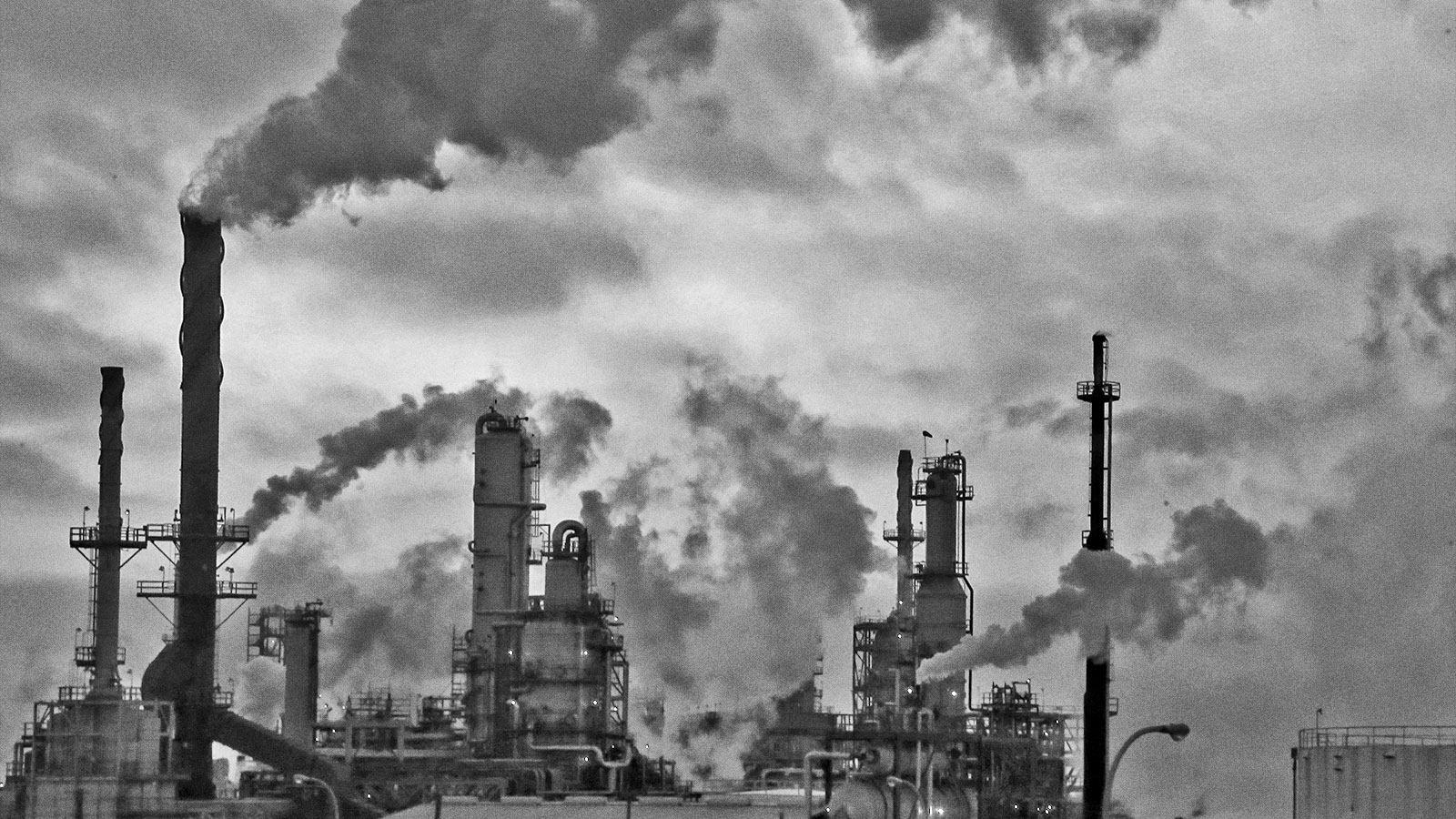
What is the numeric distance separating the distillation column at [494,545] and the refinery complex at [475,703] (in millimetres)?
77

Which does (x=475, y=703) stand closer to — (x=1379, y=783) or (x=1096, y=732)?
(x=1096, y=732)

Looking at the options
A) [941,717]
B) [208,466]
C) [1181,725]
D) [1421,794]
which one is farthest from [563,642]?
[1181,725]

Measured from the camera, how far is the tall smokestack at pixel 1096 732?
8062 cm

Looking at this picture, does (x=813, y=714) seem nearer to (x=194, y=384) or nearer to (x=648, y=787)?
(x=648, y=787)

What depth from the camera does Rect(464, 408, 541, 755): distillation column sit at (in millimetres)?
107938

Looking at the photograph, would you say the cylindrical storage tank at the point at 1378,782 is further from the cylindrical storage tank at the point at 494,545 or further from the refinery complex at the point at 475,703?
the cylindrical storage tank at the point at 494,545

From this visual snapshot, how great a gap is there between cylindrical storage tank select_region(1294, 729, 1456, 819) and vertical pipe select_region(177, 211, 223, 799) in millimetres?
45245

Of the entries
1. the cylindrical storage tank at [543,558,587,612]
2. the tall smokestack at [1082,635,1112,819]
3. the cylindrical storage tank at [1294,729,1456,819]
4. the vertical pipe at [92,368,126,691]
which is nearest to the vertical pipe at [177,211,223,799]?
the vertical pipe at [92,368,126,691]

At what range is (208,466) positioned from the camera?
100125 millimetres

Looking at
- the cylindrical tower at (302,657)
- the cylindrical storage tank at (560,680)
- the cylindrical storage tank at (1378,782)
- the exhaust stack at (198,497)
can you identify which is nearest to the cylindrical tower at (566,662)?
the cylindrical storage tank at (560,680)

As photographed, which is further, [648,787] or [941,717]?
[648,787]

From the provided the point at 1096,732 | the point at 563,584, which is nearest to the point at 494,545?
the point at 563,584

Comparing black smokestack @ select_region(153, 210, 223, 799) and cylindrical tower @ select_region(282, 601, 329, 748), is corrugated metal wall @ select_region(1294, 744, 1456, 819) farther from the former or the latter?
cylindrical tower @ select_region(282, 601, 329, 748)

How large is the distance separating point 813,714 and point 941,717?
107 ft
